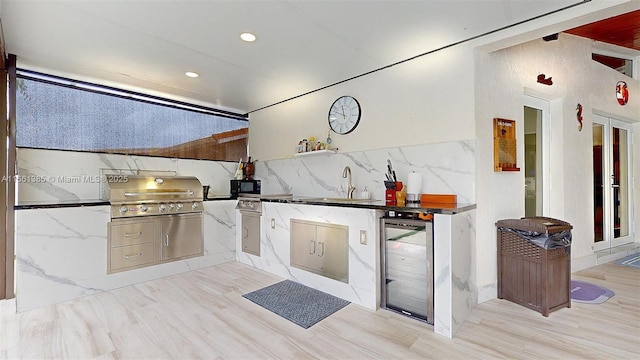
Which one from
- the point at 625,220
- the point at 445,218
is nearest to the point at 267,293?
the point at 445,218

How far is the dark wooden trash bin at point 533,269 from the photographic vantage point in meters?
2.48

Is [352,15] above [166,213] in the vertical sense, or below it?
above

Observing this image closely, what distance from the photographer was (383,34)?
2.62 meters

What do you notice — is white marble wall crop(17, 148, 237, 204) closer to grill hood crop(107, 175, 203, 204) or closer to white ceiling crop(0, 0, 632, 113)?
grill hood crop(107, 175, 203, 204)

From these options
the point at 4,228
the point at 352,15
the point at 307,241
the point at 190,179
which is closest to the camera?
the point at 352,15

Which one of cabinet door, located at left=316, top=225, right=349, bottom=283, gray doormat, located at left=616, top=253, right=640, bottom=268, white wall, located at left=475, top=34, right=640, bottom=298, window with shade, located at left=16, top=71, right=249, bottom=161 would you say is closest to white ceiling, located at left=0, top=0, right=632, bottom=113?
window with shade, located at left=16, top=71, right=249, bottom=161

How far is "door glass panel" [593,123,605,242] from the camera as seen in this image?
167 inches

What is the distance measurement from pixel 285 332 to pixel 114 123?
11.8 ft

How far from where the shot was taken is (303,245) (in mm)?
3330

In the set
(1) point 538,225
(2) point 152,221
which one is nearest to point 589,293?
(1) point 538,225

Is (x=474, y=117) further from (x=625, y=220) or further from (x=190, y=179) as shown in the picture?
(x=625, y=220)

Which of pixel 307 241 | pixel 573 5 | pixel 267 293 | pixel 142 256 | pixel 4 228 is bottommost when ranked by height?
pixel 267 293

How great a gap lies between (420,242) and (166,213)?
3130 millimetres

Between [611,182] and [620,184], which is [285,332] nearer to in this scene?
[611,182]
